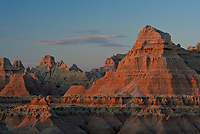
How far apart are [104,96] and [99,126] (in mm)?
15367

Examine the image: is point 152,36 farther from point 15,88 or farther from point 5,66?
point 5,66

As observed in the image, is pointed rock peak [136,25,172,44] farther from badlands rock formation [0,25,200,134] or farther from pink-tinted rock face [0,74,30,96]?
pink-tinted rock face [0,74,30,96]

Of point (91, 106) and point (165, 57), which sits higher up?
point (165, 57)

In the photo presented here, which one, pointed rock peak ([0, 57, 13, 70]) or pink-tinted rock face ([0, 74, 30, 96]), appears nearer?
pink-tinted rock face ([0, 74, 30, 96])

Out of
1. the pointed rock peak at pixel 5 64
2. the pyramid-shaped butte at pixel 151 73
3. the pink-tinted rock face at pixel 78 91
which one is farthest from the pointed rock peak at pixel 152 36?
the pointed rock peak at pixel 5 64

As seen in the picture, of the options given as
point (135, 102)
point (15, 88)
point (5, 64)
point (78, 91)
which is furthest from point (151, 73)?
point (5, 64)

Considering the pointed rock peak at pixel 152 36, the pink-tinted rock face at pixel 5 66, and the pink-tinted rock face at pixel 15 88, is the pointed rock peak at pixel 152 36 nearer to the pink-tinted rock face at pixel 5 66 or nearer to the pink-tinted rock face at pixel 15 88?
the pink-tinted rock face at pixel 15 88

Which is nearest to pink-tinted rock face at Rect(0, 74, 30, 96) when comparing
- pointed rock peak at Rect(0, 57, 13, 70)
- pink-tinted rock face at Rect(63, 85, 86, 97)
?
pointed rock peak at Rect(0, 57, 13, 70)

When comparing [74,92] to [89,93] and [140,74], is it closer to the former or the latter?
[89,93]

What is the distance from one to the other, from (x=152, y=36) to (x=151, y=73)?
12216mm

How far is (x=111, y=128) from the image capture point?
357 ft

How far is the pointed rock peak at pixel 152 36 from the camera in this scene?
130000 mm

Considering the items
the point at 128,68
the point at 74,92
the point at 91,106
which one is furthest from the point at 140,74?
the point at 74,92

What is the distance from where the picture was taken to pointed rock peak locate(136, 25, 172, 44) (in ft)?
427
